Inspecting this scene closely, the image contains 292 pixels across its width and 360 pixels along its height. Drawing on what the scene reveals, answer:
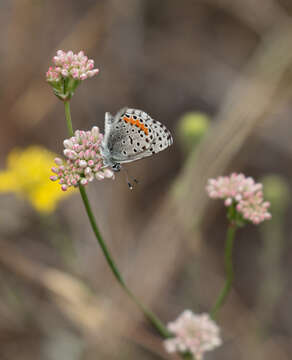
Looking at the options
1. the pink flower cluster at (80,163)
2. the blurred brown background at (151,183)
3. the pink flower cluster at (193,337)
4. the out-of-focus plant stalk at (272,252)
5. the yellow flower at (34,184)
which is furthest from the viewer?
the blurred brown background at (151,183)

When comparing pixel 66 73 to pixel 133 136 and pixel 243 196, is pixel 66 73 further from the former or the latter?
pixel 243 196

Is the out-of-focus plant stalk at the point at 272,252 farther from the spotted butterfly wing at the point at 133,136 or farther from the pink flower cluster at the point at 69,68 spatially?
the pink flower cluster at the point at 69,68

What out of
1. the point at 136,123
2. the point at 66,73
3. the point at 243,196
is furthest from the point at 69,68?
the point at 243,196

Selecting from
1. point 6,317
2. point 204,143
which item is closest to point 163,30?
point 204,143

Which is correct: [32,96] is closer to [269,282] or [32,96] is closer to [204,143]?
[204,143]

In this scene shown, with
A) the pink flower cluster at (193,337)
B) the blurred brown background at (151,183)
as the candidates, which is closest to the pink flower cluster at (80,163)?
the pink flower cluster at (193,337)
